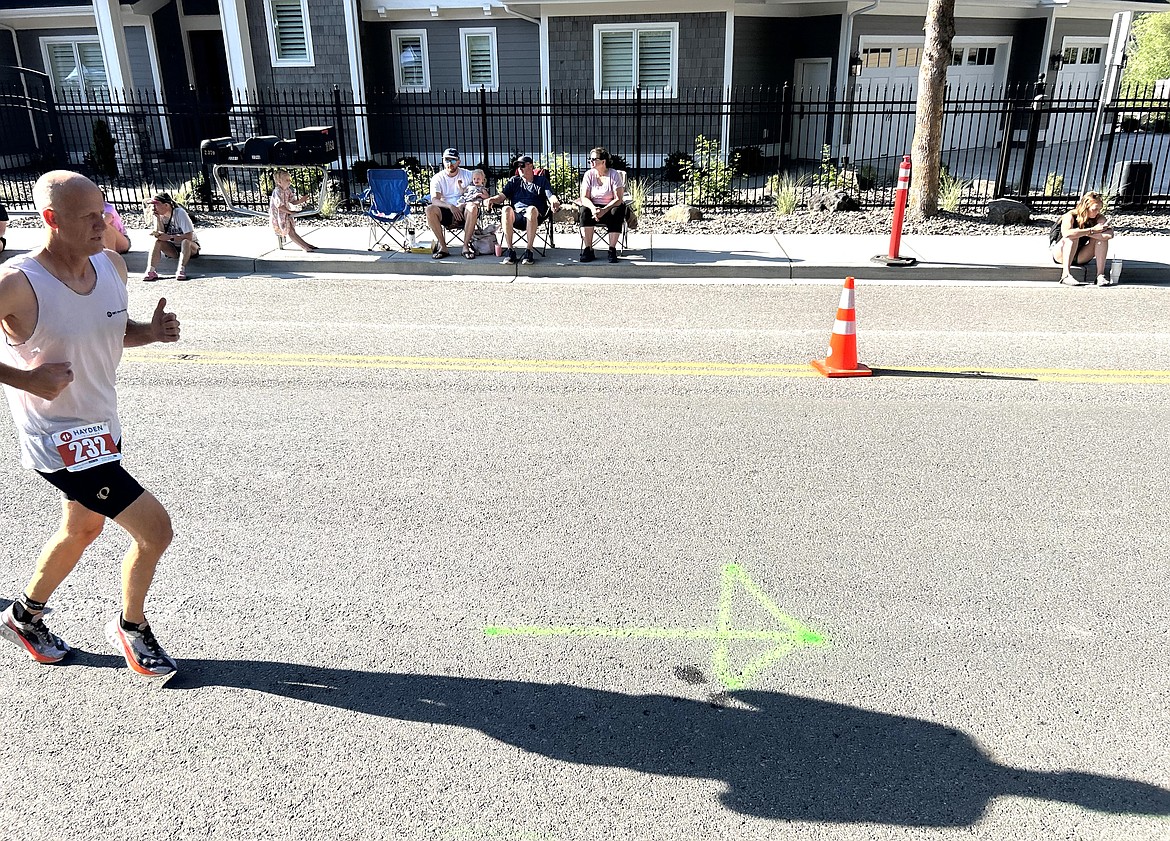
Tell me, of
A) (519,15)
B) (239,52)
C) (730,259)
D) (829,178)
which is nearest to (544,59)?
(519,15)

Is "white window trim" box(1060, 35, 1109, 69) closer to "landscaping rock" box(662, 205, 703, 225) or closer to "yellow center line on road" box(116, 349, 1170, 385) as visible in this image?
"landscaping rock" box(662, 205, 703, 225)

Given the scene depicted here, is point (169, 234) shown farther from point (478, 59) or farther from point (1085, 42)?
point (1085, 42)

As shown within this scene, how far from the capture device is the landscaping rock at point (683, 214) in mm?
13875

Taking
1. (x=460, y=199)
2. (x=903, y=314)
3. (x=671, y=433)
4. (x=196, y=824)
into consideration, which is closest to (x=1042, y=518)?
(x=671, y=433)

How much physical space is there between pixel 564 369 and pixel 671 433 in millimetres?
1599

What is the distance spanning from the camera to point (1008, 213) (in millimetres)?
13445

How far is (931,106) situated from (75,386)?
12474mm

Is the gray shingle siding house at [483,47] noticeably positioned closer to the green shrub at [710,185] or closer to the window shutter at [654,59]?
the window shutter at [654,59]

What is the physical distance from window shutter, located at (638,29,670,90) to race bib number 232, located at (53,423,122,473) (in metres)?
18.1

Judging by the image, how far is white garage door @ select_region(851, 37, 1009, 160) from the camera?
20884 mm

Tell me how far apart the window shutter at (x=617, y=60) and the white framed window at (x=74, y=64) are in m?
12.3

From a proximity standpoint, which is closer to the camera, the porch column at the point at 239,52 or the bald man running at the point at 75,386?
the bald man running at the point at 75,386

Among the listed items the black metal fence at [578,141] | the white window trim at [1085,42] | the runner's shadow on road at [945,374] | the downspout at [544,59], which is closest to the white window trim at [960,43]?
the black metal fence at [578,141]

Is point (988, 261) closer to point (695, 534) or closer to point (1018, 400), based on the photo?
point (1018, 400)
